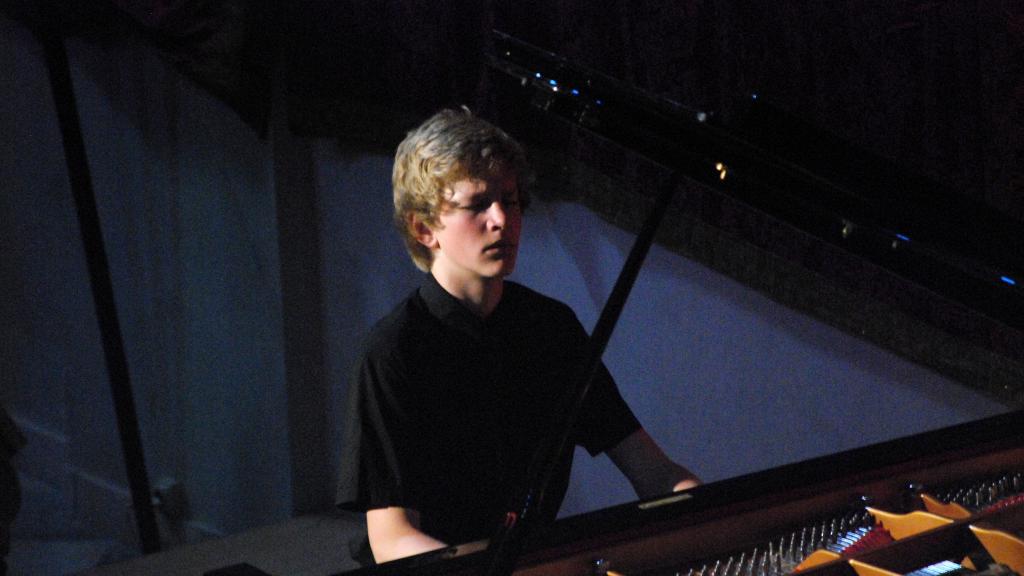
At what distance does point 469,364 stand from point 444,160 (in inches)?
13.7

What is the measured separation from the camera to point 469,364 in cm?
207

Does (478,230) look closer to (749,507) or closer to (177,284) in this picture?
(749,507)

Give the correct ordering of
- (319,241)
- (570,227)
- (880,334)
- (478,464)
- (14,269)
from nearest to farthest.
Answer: (478,464) < (880,334) < (570,227) < (319,241) < (14,269)

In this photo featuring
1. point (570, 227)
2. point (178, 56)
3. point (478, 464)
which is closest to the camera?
point (478, 464)

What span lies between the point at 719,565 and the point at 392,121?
2464mm

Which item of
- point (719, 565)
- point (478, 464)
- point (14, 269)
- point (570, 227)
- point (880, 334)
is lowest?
point (719, 565)

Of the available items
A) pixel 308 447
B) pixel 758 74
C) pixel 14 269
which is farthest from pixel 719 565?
pixel 14 269

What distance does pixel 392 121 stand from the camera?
386 centimetres

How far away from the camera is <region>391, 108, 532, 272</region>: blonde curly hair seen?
206cm

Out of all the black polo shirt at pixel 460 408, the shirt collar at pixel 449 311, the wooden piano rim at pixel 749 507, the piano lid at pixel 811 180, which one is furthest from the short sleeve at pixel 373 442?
Answer: the piano lid at pixel 811 180

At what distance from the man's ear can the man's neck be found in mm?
67

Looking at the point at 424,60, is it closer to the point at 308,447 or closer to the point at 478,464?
the point at 308,447

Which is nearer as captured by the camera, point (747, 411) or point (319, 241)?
point (747, 411)

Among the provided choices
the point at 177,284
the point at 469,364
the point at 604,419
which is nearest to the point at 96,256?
the point at 177,284
